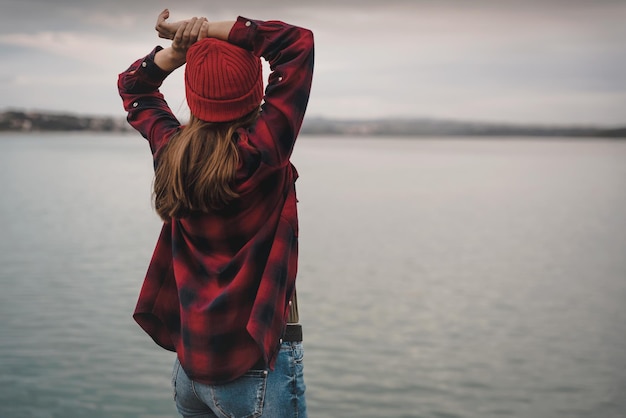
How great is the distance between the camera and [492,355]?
955 centimetres

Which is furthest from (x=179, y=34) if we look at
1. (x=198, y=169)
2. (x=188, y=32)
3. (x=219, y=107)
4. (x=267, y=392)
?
(x=267, y=392)

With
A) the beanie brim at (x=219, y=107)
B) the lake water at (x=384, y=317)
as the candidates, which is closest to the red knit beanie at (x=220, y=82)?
the beanie brim at (x=219, y=107)

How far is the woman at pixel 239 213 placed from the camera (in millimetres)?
1990

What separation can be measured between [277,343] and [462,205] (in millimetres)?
29194

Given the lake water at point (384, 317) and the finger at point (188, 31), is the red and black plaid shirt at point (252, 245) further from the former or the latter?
the lake water at point (384, 317)

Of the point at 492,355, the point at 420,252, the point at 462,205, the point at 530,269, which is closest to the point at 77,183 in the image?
the point at 462,205

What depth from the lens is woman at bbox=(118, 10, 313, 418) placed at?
199 cm

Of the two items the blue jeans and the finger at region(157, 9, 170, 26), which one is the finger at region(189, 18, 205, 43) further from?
the blue jeans

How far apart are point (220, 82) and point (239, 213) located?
0.34 m

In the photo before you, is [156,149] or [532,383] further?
[532,383]

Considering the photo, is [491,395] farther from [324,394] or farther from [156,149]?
[156,149]

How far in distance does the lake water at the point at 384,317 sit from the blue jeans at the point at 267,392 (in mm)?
5130

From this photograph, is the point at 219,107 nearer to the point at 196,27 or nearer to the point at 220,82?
the point at 220,82

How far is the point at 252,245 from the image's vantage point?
2.00 meters
